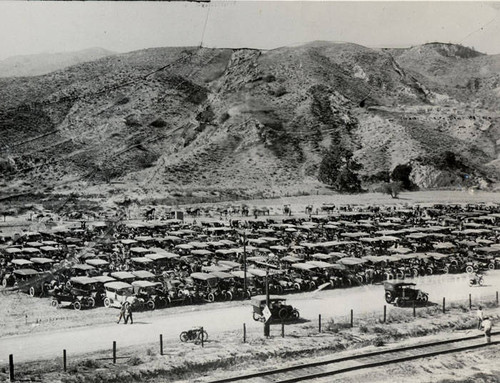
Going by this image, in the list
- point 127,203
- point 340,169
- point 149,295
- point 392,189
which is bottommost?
point 149,295

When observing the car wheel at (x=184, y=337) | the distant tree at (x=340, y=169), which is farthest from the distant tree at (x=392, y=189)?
the car wheel at (x=184, y=337)

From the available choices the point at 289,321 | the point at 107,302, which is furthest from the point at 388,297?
the point at 107,302

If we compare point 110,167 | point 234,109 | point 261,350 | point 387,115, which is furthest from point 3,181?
point 261,350

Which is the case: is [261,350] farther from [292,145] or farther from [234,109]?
[234,109]

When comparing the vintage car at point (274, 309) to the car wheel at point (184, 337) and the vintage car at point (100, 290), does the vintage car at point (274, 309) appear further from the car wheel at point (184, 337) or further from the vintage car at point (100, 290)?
the vintage car at point (100, 290)

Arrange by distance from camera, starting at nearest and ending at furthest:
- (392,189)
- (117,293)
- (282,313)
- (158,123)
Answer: (282,313), (117,293), (392,189), (158,123)

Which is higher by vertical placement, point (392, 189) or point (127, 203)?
point (392, 189)

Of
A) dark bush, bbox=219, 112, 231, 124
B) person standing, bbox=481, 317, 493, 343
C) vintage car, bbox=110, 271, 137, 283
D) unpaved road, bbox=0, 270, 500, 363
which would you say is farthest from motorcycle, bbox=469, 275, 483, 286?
dark bush, bbox=219, 112, 231, 124

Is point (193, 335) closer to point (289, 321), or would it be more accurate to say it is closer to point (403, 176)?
point (289, 321)

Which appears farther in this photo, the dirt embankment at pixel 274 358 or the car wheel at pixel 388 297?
the car wheel at pixel 388 297
